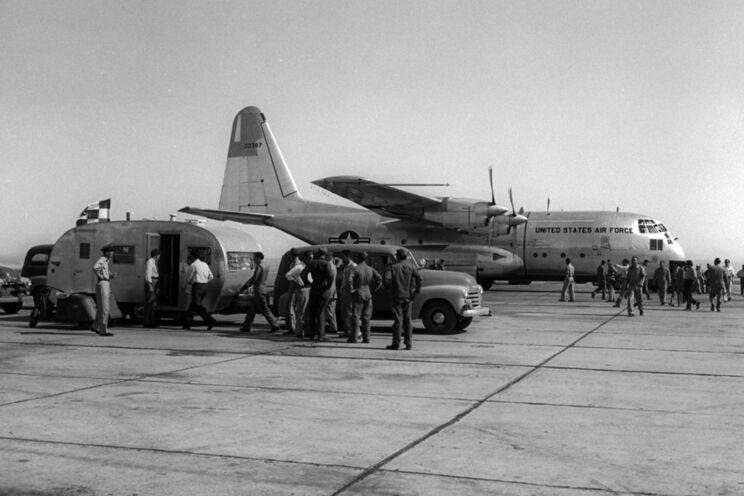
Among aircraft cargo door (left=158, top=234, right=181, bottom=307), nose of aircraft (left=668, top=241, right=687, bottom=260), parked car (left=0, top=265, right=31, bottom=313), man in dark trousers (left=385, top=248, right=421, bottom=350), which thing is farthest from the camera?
nose of aircraft (left=668, top=241, right=687, bottom=260)

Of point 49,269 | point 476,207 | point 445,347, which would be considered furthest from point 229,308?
point 476,207

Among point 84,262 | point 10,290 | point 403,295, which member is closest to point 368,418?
point 403,295

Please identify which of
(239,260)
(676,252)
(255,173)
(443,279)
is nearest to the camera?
(443,279)

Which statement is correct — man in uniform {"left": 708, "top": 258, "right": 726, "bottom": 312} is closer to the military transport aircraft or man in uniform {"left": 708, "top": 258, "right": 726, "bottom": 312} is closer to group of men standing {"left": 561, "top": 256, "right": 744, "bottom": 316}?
group of men standing {"left": 561, "top": 256, "right": 744, "bottom": 316}

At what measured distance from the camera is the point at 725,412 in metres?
8.04

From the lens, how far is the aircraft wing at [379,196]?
112 ft

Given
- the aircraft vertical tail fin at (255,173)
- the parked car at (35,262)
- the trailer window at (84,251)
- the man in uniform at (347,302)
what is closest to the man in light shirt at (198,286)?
the trailer window at (84,251)

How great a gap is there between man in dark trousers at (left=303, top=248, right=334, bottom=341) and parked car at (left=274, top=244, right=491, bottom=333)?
3.54 feet

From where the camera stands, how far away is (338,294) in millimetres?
16219

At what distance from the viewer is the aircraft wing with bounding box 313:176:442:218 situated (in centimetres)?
3400

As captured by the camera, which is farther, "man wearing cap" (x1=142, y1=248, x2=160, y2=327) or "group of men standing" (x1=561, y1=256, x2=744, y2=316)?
"group of men standing" (x1=561, y1=256, x2=744, y2=316)

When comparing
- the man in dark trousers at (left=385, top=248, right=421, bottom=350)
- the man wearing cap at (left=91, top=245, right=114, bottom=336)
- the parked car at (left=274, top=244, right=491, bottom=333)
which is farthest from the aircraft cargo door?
the man in dark trousers at (left=385, top=248, right=421, bottom=350)

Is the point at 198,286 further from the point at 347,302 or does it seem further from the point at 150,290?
the point at 347,302

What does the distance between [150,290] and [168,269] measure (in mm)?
1377
